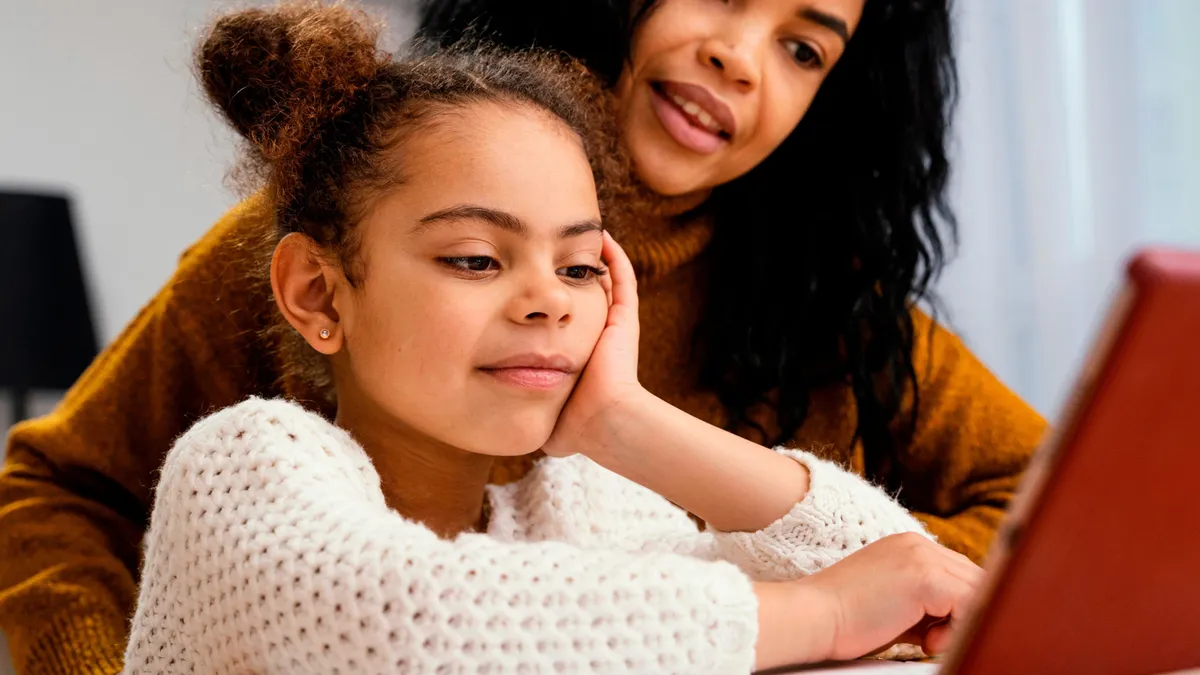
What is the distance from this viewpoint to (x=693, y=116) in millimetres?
1259

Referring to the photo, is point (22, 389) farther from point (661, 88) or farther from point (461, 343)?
point (461, 343)

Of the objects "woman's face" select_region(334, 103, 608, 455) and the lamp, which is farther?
the lamp

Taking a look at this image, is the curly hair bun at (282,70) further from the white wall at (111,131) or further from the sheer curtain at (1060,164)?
the sheer curtain at (1060,164)

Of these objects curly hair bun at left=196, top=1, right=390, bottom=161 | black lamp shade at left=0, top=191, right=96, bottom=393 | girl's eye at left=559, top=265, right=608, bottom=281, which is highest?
curly hair bun at left=196, top=1, right=390, bottom=161

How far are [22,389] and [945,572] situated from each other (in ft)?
5.92

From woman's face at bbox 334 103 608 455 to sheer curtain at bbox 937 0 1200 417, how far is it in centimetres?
155

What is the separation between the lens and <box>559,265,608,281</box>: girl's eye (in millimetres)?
953

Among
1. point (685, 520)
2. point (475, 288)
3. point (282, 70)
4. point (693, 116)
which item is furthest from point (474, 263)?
point (693, 116)

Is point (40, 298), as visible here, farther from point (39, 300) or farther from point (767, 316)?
point (767, 316)

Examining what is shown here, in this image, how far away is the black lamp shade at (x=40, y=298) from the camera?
2.08m

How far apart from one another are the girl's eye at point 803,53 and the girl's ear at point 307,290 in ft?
1.98

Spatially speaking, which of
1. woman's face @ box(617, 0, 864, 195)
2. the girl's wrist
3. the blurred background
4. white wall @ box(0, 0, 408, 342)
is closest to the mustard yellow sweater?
woman's face @ box(617, 0, 864, 195)

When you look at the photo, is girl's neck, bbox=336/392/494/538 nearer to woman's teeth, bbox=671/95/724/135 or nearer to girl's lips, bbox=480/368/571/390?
girl's lips, bbox=480/368/571/390

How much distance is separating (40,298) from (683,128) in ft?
4.64
